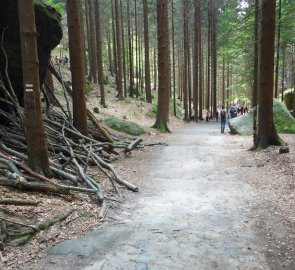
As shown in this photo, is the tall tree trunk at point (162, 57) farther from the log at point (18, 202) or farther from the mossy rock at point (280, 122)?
the log at point (18, 202)

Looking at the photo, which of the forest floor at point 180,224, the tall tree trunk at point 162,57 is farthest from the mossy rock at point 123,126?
the forest floor at point 180,224

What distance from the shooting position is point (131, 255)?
4.77m

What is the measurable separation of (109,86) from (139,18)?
43.7 feet

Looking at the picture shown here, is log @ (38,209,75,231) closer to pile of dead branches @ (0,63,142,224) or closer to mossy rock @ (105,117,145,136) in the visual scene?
pile of dead branches @ (0,63,142,224)

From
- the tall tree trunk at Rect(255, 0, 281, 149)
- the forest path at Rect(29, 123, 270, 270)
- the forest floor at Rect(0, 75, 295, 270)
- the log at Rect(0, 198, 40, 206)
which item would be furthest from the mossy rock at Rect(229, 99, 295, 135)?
the log at Rect(0, 198, 40, 206)

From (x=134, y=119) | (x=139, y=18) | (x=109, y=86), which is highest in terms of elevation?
(x=139, y=18)

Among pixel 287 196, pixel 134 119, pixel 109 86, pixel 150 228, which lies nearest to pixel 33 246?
pixel 150 228

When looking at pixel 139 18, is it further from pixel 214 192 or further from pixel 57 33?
pixel 214 192

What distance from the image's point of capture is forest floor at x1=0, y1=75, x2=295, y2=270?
4648 millimetres

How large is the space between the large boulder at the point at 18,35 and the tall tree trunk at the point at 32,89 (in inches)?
116

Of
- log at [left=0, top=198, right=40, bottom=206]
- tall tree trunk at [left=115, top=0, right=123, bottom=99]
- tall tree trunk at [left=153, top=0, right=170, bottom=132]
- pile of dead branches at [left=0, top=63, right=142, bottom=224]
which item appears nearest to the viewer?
log at [left=0, top=198, right=40, bottom=206]

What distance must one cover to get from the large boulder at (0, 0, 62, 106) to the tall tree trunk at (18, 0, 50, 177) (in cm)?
295

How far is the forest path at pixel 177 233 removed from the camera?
15.1ft

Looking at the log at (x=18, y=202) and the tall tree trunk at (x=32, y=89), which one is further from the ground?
the tall tree trunk at (x=32, y=89)
